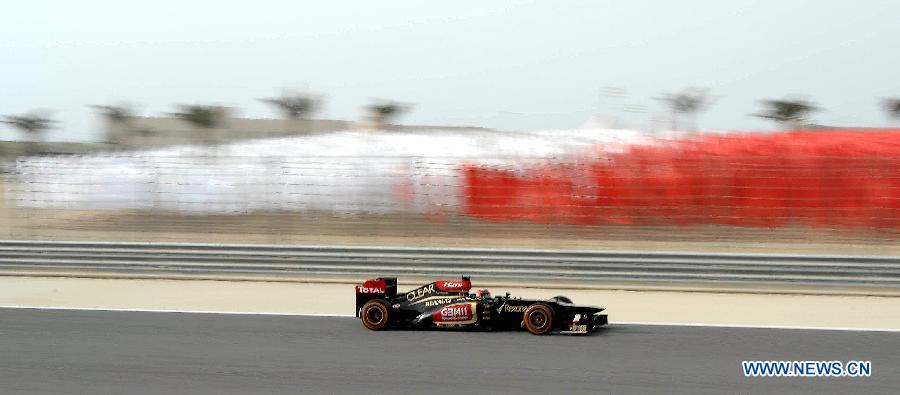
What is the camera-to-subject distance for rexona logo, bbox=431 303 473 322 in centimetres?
880

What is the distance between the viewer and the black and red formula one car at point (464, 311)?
A: 28.2 feet

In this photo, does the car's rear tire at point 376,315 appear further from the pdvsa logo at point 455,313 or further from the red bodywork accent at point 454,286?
the red bodywork accent at point 454,286

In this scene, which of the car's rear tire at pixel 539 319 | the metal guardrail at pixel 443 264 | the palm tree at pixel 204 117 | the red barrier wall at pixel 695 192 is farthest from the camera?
the palm tree at pixel 204 117

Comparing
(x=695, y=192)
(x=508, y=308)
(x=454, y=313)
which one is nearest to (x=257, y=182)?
(x=695, y=192)

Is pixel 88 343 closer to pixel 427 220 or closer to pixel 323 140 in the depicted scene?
pixel 427 220

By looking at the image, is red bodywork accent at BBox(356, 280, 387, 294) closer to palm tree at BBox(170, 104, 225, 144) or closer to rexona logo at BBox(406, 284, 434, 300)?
rexona logo at BBox(406, 284, 434, 300)

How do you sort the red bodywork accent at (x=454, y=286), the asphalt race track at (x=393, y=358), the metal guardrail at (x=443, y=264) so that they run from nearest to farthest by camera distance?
the asphalt race track at (x=393, y=358), the red bodywork accent at (x=454, y=286), the metal guardrail at (x=443, y=264)

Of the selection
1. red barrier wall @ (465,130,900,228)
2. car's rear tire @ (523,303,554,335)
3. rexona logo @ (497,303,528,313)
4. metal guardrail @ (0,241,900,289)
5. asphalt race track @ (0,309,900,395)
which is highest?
red barrier wall @ (465,130,900,228)

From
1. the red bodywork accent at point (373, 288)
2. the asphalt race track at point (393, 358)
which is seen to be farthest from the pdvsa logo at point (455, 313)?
the red bodywork accent at point (373, 288)

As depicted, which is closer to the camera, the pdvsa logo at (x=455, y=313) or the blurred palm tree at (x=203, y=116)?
the pdvsa logo at (x=455, y=313)

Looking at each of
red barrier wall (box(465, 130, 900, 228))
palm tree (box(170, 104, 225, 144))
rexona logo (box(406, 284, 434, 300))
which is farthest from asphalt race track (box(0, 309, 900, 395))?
palm tree (box(170, 104, 225, 144))

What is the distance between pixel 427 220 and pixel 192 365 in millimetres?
6434


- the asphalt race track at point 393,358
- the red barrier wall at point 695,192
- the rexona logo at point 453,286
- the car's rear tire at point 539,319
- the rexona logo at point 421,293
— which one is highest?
the red barrier wall at point 695,192

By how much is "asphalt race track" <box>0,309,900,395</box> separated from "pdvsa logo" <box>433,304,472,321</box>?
0.16 meters
